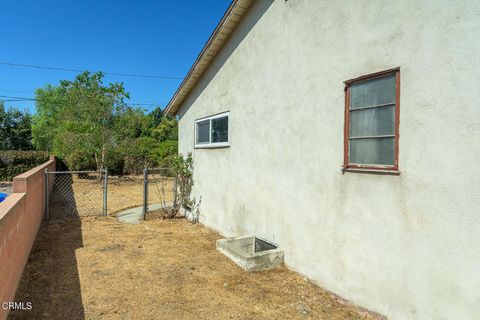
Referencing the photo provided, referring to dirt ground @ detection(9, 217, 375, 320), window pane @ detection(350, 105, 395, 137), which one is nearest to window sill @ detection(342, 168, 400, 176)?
window pane @ detection(350, 105, 395, 137)

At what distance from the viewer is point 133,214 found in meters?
9.76

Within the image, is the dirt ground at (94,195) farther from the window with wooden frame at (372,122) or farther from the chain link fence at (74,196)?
the window with wooden frame at (372,122)

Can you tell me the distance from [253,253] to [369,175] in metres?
2.66

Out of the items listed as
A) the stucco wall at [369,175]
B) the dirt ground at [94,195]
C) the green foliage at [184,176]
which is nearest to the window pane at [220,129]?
the stucco wall at [369,175]

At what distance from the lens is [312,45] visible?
4398 mm

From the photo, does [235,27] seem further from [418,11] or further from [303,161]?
[418,11]

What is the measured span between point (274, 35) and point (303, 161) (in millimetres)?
2241

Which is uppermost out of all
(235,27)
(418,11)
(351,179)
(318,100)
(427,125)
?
(235,27)

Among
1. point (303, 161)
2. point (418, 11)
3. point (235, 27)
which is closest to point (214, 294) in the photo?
point (303, 161)

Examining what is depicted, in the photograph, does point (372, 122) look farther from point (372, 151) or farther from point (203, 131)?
point (203, 131)

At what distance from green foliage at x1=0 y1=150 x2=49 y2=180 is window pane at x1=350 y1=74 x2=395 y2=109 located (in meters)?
19.6

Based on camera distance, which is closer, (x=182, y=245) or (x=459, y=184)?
(x=459, y=184)

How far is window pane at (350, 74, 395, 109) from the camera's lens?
11.0ft

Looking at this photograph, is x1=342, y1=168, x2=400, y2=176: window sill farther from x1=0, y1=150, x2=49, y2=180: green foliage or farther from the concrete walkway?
x1=0, y1=150, x2=49, y2=180: green foliage
